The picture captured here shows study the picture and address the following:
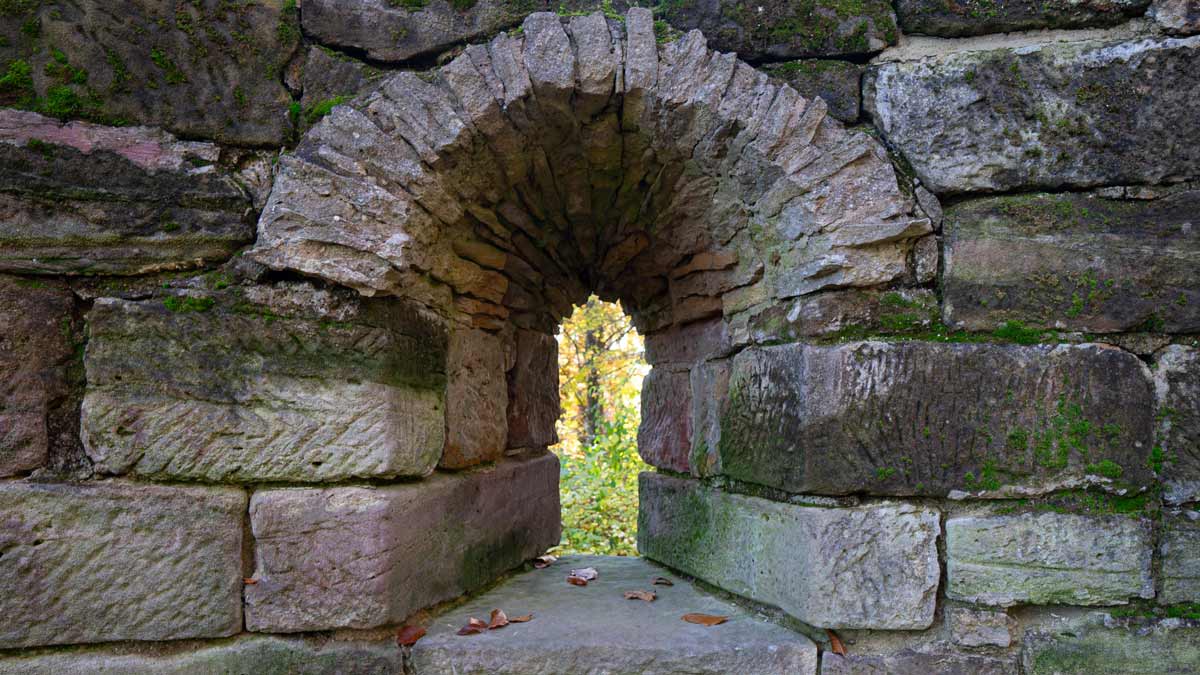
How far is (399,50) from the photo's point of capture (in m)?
2.24

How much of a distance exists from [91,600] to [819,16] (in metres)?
2.68

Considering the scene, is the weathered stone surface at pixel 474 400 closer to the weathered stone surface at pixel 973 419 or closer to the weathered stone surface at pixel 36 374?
the weathered stone surface at pixel 36 374

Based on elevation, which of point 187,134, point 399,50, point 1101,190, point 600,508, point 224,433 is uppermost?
point 399,50

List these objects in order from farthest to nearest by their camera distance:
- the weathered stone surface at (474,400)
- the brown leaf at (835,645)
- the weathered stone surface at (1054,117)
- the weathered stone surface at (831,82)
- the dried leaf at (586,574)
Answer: the dried leaf at (586,574) < the weathered stone surface at (474,400) < the weathered stone surface at (831,82) < the weathered stone surface at (1054,117) < the brown leaf at (835,645)

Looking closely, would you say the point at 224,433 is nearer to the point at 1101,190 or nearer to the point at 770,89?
the point at 770,89

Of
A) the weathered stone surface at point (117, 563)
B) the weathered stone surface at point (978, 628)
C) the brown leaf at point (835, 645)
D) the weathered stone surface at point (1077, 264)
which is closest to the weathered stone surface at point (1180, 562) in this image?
the weathered stone surface at point (978, 628)

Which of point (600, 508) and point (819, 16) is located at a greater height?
point (819, 16)

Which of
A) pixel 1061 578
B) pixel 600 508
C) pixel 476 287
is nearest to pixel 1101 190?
pixel 1061 578

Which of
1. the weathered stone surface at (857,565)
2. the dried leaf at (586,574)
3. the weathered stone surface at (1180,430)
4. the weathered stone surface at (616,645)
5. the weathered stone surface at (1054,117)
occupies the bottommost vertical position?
the dried leaf at (586,574)

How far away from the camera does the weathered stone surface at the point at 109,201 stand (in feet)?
6.52

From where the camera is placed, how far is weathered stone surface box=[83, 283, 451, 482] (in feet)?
6.43

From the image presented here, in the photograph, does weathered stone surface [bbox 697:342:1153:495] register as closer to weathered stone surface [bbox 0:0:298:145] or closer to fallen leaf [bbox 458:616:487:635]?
fallen leaf [bbox 458:616:487:635]

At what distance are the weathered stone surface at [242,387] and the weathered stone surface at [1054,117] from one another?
5.68 feet

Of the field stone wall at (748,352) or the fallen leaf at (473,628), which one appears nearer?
the field stone wall at (748,352)
